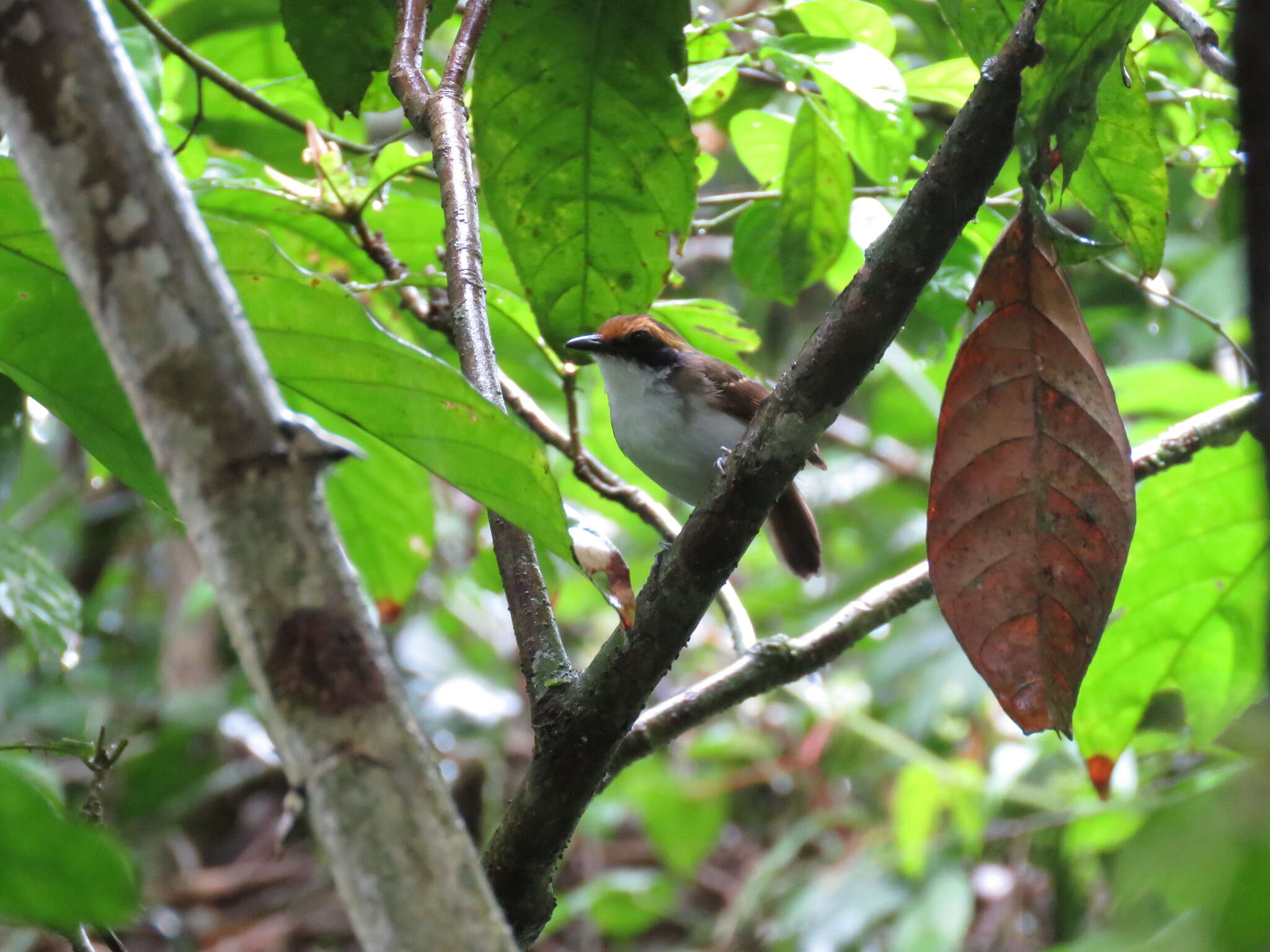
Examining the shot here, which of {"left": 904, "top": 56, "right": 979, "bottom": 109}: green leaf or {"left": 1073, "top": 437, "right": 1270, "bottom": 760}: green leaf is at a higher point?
{"left": 904, "top": 56, "right": 979, "bottom": 109}: green leaf

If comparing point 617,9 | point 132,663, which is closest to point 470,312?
point 617,9

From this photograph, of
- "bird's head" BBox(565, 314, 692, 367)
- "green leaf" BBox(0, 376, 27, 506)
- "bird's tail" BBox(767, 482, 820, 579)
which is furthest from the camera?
"bird's tail" BBox(767, 482, 820, 579)

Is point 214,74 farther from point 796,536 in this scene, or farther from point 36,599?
point 796,536

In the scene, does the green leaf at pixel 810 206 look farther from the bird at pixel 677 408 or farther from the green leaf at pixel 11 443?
the green leaf at pixel 11 443

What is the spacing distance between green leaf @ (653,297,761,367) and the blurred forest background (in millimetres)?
13

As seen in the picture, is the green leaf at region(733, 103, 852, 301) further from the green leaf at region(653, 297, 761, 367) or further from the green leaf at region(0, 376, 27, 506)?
the green leaf at region(0, 376, 27, 506)

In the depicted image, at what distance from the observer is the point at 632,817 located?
733cm

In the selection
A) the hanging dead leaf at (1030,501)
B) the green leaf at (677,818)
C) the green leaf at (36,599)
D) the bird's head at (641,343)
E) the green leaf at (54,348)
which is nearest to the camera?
the hanging dead leaf at (1030,501)

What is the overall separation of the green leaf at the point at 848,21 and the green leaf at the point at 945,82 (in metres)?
0.11

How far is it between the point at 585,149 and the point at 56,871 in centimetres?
151

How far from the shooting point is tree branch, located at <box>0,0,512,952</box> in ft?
2.63

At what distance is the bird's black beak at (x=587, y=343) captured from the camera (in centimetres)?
223

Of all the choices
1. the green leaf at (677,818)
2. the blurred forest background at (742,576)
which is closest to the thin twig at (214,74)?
the blurred forest background at (742,576)

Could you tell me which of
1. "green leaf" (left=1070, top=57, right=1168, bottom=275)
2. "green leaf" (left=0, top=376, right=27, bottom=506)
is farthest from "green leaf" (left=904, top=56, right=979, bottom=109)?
"green leaf" (left=0, top=376, right=27, bottom=506)
